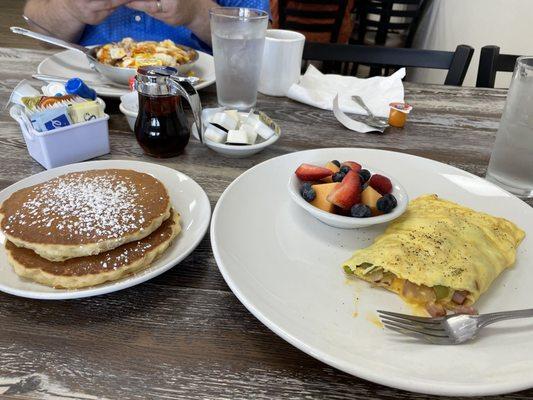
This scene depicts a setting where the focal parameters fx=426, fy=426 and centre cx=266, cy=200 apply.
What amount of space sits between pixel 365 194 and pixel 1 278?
609 millimetres

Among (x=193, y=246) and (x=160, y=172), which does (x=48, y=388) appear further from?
(x=160, y=172)

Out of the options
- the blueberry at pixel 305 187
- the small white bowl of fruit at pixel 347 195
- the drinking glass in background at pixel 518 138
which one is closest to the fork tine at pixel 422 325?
the small white bowl of fruit at pixel 347 195

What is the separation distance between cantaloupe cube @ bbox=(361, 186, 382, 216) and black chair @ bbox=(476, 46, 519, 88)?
114cm

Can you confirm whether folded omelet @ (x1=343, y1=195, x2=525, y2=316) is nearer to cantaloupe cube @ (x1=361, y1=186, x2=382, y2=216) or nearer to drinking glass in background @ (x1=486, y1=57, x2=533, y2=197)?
cantaloupe cube @ (x1=361, y1=186, x2=382, y2=216)

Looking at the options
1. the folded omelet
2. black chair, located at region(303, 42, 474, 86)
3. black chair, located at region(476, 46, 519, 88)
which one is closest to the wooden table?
the folded omelet

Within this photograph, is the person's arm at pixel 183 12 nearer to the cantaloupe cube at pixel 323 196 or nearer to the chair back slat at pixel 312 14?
the cantaloupe cube at pixel 323 196

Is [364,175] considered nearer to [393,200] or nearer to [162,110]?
[393,200]

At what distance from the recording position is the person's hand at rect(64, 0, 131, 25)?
1514mm

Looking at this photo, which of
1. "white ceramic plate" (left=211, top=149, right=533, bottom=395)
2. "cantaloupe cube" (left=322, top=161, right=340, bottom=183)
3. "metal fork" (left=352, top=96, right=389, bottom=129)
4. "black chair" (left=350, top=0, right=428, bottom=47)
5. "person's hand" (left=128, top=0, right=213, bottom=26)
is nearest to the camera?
"white ceramic plate" (left=211, top=149, right=533, bottom=395)

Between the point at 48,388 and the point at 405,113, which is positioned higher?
the point at 405,113

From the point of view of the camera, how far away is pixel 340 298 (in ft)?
2.02

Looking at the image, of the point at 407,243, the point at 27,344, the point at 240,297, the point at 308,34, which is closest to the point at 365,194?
the point at 407,243

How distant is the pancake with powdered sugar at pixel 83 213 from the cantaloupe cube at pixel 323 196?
0.27m

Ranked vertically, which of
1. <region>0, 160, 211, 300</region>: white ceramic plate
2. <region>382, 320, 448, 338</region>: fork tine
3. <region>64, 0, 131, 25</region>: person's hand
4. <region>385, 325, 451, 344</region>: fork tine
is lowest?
<region>0, 160, 211, 300</region>: white ceramic plate
